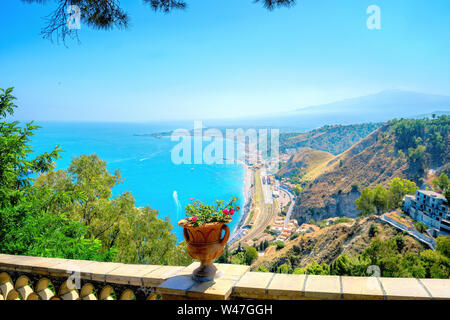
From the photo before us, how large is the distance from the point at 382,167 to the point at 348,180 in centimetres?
568

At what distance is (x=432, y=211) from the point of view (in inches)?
823

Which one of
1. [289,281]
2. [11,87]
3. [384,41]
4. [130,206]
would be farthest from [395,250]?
[11,87]

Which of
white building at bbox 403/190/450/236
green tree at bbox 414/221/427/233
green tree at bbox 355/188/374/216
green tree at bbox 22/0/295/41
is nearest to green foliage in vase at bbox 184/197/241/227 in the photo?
green tree at bbox 22/0/295/41

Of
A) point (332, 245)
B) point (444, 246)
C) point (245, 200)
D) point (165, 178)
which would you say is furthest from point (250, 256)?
point (165, 178)

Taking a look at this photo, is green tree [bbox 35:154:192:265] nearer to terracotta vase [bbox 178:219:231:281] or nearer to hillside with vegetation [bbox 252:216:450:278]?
terracotta vase [bbox 178:219:231:281]

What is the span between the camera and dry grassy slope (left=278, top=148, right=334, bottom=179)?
67.9 meters

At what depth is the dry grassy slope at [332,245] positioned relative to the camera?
722 inches

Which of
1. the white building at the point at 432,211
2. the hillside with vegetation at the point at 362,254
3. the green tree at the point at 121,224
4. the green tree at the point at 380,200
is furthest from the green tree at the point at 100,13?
the green tree at the point at 380,200

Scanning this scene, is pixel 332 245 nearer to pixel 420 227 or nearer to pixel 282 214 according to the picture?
pixel 420 227

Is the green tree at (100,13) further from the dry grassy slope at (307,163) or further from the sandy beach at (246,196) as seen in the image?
the dry grassy slope at (307,163)

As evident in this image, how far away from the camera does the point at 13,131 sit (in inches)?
157

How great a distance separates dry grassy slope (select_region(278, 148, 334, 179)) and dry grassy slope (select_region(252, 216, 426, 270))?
142 ft

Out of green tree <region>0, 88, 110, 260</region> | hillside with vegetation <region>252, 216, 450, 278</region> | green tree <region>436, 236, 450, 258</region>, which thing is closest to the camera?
green tree <region>0, 88, 110, 260</region>
